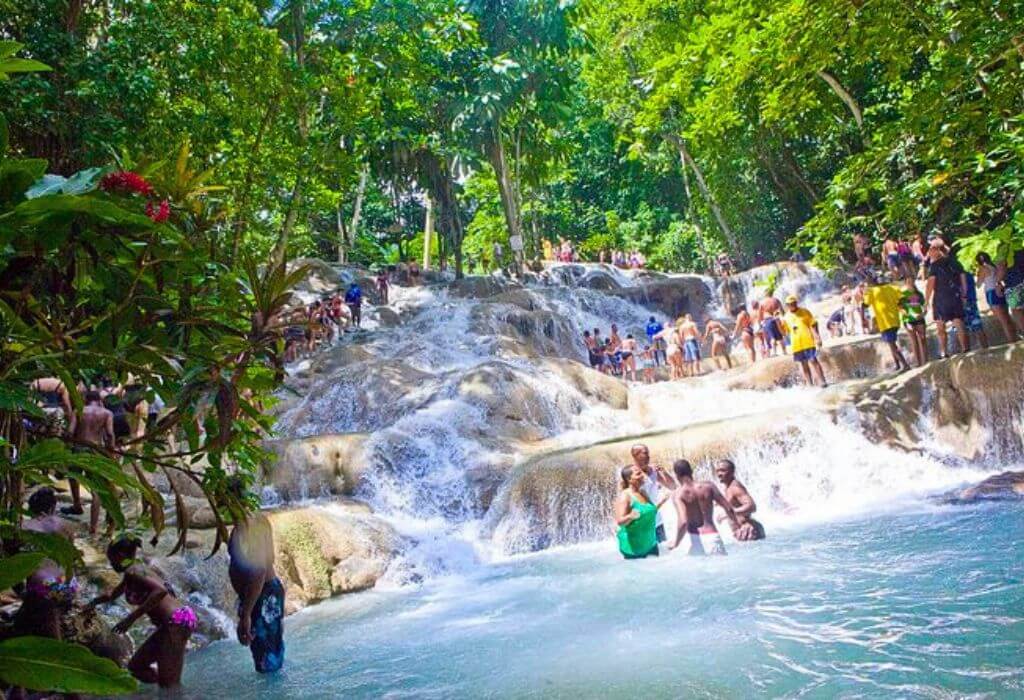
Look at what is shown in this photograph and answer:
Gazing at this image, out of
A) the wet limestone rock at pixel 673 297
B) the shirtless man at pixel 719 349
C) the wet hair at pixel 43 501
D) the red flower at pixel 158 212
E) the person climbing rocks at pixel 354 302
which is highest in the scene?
the person climbing rocks at pixel 354 302

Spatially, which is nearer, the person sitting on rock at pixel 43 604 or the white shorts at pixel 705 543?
the person sitting on rock at pixel 43 604

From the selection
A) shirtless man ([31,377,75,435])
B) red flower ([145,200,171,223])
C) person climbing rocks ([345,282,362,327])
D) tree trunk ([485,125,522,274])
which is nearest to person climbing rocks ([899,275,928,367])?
shirtless man ([31,377,75,435])

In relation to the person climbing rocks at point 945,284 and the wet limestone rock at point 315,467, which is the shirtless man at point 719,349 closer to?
the person climbing rocks at point 945,284

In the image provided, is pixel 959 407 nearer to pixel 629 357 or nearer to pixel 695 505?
pixel 695 505

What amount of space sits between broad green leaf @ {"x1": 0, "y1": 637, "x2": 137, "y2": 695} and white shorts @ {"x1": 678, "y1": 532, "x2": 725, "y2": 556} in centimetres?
699

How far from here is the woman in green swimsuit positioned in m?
7.52

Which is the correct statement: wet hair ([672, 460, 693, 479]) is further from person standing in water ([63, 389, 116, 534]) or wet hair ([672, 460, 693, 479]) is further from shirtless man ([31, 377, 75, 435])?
person standing in water ([63, 389, 116, 534])

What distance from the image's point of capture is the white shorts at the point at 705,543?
786 cm

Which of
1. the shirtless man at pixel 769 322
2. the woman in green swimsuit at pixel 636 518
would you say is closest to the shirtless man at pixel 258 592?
the woman in green swimsuit at pixel 636 518

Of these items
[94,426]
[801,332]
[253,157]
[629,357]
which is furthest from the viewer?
[629,357]

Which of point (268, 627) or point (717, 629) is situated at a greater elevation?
point (268, 627)

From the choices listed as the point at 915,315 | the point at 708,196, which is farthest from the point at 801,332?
the point at 708,196

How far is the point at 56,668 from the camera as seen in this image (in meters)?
1.38

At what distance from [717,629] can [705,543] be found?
2.17m
